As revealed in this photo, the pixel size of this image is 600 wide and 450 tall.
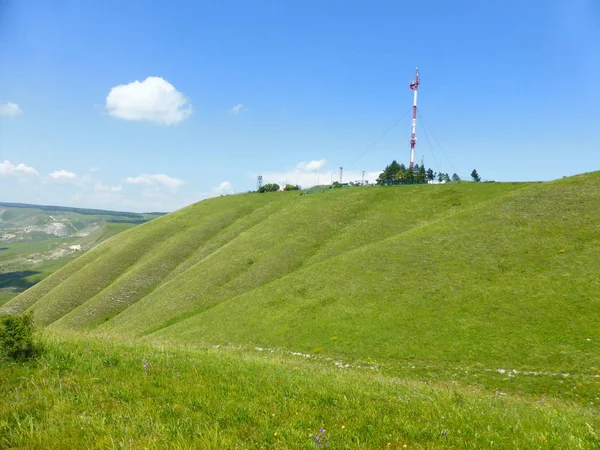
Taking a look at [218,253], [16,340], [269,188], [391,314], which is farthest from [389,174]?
[16,340]

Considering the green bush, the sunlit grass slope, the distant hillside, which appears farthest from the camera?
the sunlit grass slope

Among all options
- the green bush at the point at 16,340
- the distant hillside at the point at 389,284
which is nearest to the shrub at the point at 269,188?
the distant hillside at the point at 389,284

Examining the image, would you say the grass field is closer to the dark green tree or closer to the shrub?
the dark green tree

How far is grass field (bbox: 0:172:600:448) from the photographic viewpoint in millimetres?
7918

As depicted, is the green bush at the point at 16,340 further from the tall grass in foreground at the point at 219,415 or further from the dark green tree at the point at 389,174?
the dark green tree at the point at 389,174

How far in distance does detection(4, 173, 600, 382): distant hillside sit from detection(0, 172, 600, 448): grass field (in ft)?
0.75

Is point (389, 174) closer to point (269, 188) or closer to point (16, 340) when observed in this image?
point (269, 188)

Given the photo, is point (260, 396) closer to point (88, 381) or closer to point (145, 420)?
point (145, 420)

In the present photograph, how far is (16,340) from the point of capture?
9414 millimetres

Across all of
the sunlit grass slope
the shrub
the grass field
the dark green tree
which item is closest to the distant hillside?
the grass field

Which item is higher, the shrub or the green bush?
the shrub

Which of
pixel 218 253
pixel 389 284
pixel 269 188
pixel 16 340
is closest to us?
pixel 16 340

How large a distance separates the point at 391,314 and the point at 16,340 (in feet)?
95.4

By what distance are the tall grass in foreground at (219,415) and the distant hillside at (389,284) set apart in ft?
61.4
